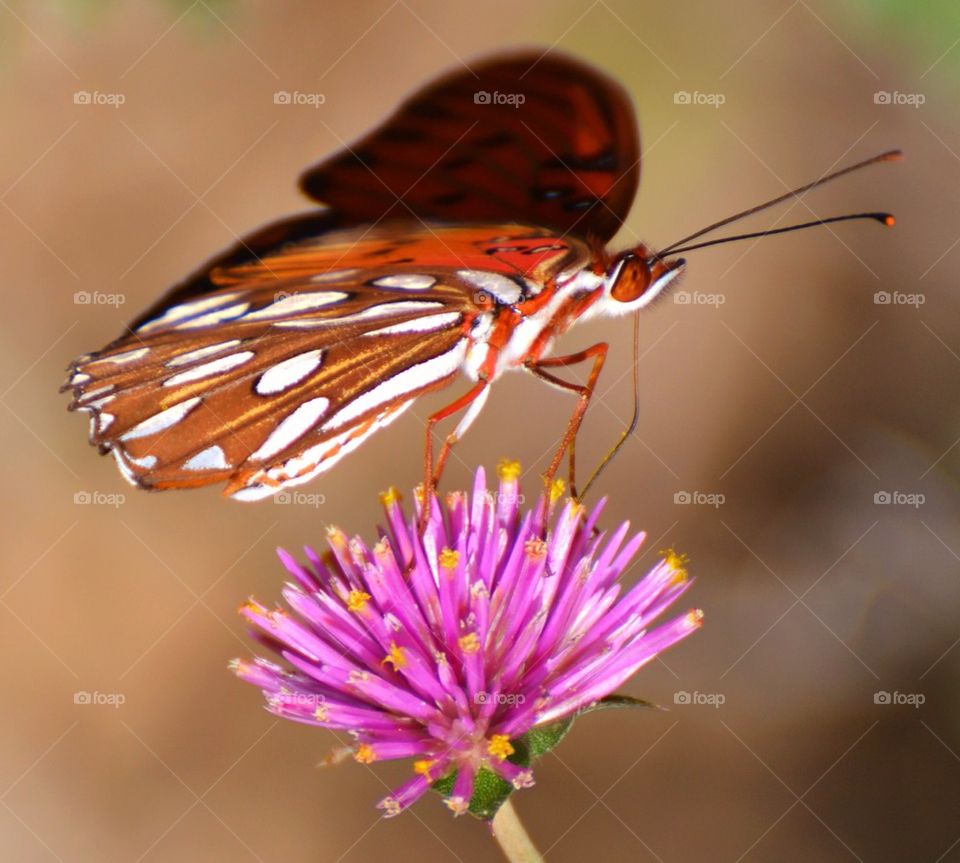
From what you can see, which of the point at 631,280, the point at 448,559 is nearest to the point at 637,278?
the point at 631,280

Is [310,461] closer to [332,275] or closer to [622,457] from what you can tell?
[332,275]

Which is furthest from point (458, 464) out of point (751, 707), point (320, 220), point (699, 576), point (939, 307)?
point (939, 307)

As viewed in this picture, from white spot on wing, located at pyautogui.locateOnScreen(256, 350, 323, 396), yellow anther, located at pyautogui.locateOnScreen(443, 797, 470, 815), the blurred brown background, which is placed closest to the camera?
yellow anther, located at pyautogui.locateOnScreen(443, 797, 470, 815)

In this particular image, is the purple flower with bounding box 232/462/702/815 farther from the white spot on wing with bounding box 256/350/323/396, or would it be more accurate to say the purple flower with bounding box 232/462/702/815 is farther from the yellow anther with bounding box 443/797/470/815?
the white spot on wing with bounding box 256/350/323/396

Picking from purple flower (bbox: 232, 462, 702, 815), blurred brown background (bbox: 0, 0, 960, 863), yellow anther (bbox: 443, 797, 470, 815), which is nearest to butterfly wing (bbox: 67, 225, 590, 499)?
purple flower (bbox: 232, 462, 702, 815)

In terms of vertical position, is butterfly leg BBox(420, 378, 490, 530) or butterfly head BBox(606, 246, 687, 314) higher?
butterfly head BBox(606, 246, 687, 314)

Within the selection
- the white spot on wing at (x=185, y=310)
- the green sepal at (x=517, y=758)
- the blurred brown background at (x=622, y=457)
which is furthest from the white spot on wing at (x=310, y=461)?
the blurred brown background at (x=622, y=457)

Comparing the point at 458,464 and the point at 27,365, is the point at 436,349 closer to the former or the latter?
the point at 458,464
